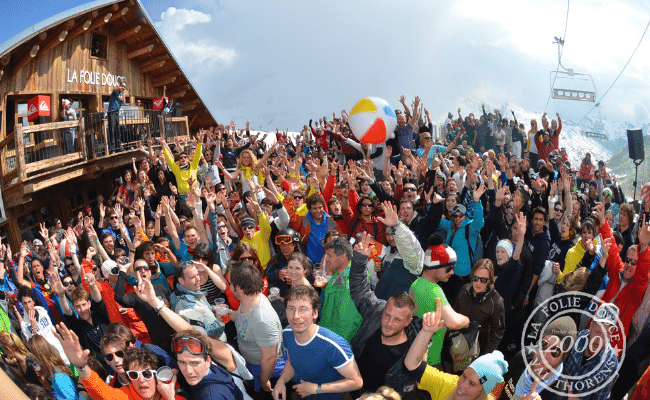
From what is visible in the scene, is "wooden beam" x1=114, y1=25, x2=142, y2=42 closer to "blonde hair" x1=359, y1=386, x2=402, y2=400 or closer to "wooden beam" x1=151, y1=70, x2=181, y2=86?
"wooden beam" x1=151, y1=70, x2=181, y2=86

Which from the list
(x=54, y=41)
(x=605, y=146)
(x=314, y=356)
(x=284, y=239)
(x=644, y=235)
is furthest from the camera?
(x=605, y=146)

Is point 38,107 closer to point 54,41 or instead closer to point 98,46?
point 54,41

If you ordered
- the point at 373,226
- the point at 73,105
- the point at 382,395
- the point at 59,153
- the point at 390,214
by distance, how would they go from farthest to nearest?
the point at 73,105
the point at 59,153
the point at 373,226
the point at 390,214
the point at 382,395

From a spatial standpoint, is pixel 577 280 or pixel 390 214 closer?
pixel 390 214

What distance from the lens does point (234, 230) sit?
627cm

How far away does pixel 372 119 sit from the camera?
8625mm

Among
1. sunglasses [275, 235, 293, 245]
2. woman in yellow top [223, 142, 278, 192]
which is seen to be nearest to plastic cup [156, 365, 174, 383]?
sunglasses [275, 235, 293, 245]

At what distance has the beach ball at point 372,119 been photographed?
8617 millimetres

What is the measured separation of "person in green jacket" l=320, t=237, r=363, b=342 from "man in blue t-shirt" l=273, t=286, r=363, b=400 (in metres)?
0.70

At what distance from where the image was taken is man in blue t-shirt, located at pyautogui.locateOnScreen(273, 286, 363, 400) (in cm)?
299

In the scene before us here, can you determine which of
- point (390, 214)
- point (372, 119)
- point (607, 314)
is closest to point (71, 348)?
point (390, 214)

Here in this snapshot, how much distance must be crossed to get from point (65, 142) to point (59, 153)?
0.37 meters

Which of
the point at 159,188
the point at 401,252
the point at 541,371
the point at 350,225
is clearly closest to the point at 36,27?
the point at 159,188

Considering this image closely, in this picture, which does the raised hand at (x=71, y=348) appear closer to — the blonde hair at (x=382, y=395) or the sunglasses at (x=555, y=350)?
the blonde hair at (x=382, y=395)
